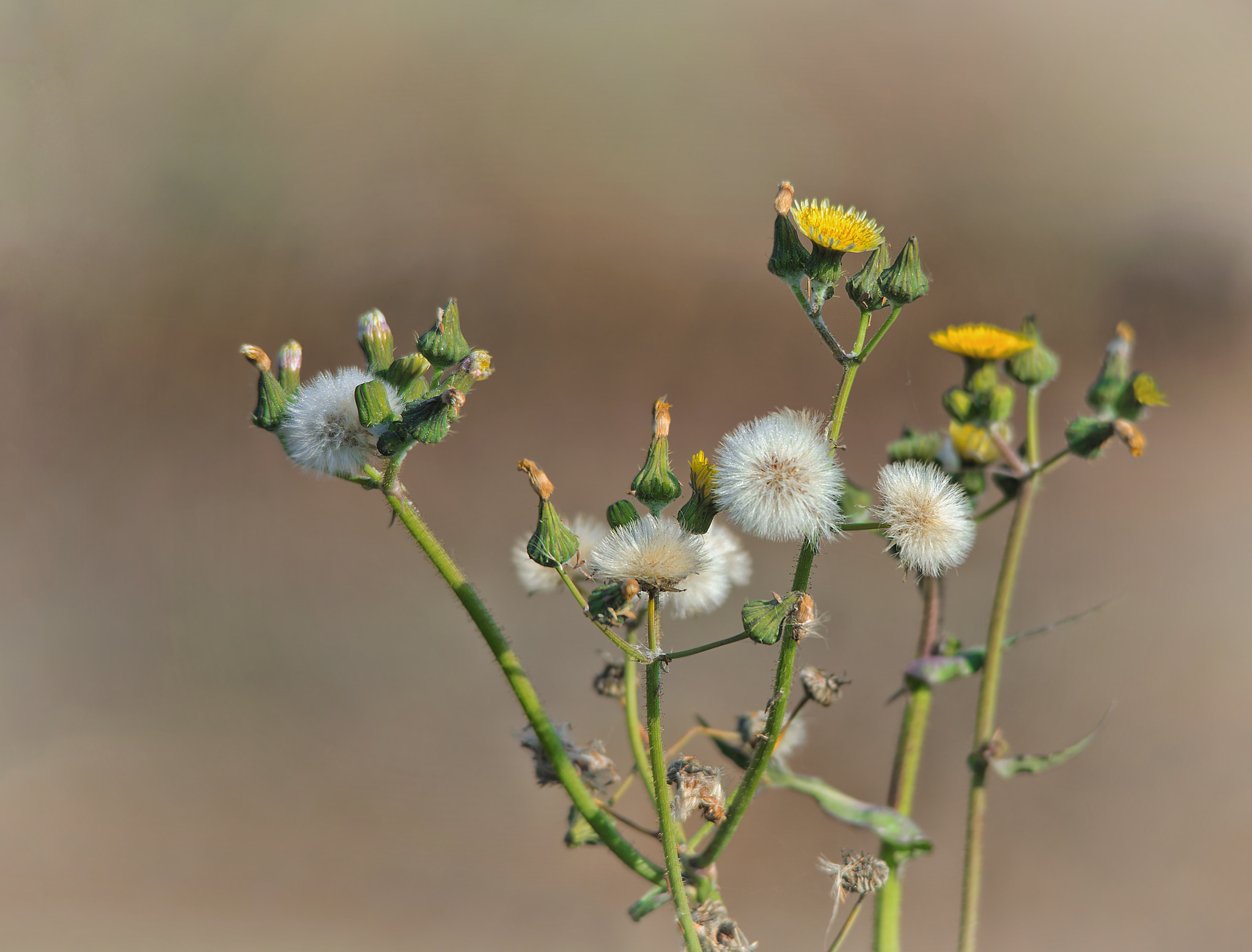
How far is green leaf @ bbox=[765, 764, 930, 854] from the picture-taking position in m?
0.34

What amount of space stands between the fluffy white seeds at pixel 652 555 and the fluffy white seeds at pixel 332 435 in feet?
0.27

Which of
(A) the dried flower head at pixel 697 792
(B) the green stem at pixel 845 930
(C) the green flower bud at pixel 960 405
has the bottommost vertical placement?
(B) the green stem at pixel 845 930

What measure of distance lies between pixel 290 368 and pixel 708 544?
0.56ft

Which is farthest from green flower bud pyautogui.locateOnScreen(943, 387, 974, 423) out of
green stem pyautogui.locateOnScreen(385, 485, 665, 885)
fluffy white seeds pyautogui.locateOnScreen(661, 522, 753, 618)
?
green stem pyautogui.locateOnScreen(385, 485, 665, 885)

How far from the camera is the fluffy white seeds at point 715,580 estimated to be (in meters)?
0.32

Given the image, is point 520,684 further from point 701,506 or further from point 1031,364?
point 1031,364

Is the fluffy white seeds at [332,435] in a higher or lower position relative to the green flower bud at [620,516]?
higher

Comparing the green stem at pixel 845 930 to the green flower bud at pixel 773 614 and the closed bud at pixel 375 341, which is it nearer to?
the green flower bud at pixel 773 614

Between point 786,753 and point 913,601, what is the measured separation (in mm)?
881

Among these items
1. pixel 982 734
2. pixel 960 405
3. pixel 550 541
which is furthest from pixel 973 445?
pixel 550 541

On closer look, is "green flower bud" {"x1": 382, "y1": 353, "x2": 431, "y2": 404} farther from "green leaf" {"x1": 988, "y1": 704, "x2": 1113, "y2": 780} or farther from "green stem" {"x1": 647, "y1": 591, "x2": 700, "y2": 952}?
"green leaf" {"x1": 988, "y1": 704, "x2": 1113, "y2": 780}

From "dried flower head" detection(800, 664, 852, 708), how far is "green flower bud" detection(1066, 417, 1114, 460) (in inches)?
6.8

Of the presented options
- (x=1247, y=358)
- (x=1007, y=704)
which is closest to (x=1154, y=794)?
(x=1007, y=704)

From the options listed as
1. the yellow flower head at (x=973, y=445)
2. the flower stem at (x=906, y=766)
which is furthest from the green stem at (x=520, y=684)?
the yellow flower head at (x=973, y=445)
